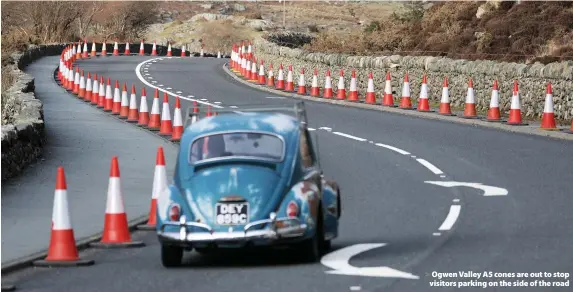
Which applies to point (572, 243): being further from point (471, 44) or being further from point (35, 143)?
point (471, 44)

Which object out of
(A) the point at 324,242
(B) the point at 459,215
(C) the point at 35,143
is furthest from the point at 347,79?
(A) the point at 324,242

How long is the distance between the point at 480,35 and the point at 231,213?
2982 centimetres

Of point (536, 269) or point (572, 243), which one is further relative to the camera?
point (572, 243)

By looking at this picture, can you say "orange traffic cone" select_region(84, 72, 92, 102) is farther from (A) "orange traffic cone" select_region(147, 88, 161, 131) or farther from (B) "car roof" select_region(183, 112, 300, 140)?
(B) "car roof" select_region(183, 112, 300, 140)

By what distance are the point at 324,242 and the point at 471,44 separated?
27781 mm

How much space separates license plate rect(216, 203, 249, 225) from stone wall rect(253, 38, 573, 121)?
1735 centimetres

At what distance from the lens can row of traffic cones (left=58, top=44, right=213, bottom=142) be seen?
2733 centimetres

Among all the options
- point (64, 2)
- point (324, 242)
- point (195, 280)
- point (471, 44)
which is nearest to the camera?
point (195, 280)

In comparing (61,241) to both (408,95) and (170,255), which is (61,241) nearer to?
(170,255)

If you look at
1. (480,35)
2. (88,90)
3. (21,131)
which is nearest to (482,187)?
(21,131)

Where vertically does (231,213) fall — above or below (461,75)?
above

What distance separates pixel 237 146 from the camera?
42.9 feet

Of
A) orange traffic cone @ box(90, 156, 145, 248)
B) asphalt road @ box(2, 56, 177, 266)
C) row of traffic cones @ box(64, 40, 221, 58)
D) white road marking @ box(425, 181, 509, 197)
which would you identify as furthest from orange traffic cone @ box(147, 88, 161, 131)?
row of traffic cones @ box(64, 40, 221, 58)

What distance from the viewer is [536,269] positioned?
38.9ft
